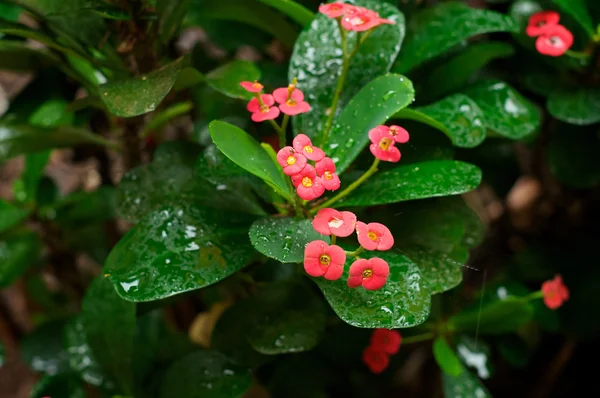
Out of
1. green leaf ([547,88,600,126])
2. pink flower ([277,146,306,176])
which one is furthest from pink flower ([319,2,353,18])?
green leaf ([547,88,600,126])

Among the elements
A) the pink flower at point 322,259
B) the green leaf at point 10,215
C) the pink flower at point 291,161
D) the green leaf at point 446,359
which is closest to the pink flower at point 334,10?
the pink flower at point 291,161

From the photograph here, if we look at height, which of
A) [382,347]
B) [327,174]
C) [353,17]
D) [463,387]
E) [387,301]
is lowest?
[463,387]

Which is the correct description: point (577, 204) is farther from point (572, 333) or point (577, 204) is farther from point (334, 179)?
point (334, 179)

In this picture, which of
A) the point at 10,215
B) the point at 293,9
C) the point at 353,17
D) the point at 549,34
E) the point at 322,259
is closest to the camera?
the point at 322,259

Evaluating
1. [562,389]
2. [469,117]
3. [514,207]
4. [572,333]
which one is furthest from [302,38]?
[562,389]

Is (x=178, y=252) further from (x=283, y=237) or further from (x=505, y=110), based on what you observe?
(x=505, y=110)

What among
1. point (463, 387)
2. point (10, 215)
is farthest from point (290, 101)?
point (10, 215)
